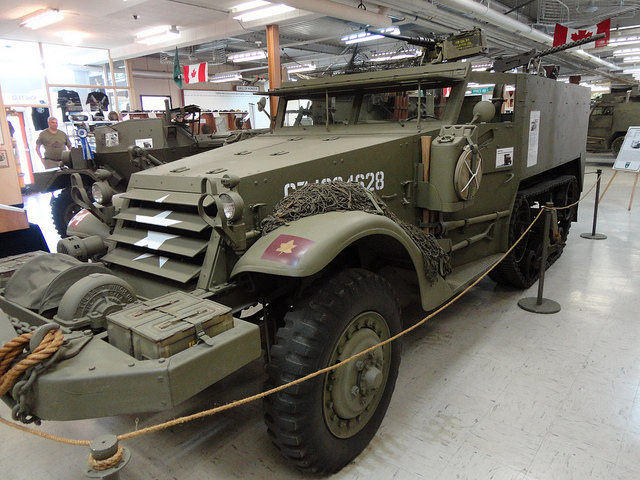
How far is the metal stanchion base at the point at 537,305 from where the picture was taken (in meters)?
4.33

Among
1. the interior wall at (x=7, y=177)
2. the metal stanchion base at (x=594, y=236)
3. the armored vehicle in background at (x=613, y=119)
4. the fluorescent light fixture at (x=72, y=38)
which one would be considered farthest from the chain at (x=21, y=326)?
the armored vehicle in background at (x=613, y=119)

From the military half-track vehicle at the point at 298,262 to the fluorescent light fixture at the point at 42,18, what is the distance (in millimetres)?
7510

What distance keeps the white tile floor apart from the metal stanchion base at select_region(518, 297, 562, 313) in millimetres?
125

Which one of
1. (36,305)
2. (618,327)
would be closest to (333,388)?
(36,305)

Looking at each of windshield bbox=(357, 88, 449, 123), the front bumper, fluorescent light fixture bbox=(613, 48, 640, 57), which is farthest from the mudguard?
fluorescent light fixture bbox=(613, 48, 640, 57)

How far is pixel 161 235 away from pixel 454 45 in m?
3.19

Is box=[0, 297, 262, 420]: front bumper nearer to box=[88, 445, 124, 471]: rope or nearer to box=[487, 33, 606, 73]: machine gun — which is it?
box=[88, 445, 124, 471]: rope

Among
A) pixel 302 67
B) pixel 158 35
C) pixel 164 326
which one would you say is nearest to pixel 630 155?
pixel 164 326

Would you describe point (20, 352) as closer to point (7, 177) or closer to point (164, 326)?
point (164, 326)

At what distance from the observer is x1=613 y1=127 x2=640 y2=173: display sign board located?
8070mm

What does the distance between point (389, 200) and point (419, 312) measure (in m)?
1.41

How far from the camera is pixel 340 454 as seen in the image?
2.37m

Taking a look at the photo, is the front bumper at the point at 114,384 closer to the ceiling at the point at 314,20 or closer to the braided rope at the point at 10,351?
the braided rope at the point at 10,351

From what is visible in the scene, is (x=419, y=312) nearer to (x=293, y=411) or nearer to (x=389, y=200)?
(x=389, y=200)
